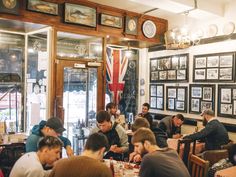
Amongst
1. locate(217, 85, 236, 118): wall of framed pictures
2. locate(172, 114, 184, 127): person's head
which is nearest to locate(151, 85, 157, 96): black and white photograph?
locate(172, 114, 184, 127): person's head

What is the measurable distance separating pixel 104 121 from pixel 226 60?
282cm

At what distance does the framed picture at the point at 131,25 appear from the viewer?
5883 mm

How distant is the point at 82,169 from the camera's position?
1.21m

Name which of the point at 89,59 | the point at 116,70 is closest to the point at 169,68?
the point at 116,70

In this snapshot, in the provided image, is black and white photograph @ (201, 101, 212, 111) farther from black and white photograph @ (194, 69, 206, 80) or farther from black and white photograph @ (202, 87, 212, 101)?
black and white photograph @ (194, 69, 206, 80)

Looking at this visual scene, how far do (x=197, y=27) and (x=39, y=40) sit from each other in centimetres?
323

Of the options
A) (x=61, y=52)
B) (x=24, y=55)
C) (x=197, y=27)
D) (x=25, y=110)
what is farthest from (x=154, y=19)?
(x=25, y=110)

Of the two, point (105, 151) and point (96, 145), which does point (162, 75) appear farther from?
point (96, 145)

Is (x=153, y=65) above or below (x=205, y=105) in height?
above

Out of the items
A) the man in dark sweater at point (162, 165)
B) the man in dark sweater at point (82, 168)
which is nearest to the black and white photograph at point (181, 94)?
the man in dark sweater at point (162, 165)

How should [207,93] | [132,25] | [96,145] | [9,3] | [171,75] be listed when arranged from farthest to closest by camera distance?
[171,75] → [132,25] → [207,93] → [9,3] → [96,145]

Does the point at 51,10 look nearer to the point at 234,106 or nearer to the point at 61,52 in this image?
the point at 61,52

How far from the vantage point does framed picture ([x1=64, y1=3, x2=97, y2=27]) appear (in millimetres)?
5027

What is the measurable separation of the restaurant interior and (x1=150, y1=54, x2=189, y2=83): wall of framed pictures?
0.9 inches
